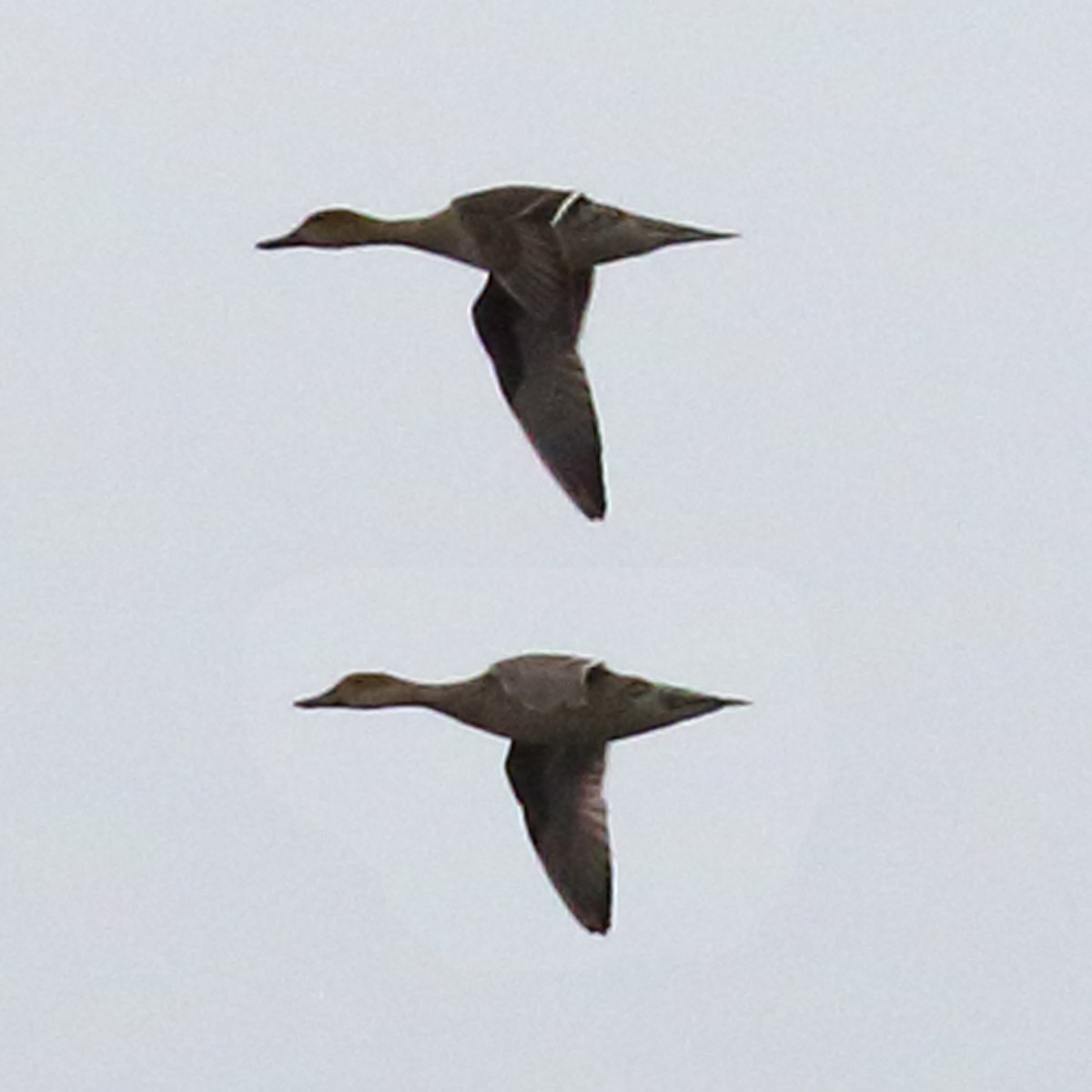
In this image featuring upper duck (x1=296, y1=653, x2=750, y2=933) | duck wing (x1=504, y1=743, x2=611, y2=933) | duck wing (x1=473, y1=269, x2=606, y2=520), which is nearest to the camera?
upper duck (x1=296, y1=653, x2=750, y2=933)

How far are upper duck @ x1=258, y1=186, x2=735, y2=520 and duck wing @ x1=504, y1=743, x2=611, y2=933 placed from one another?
1511 mm

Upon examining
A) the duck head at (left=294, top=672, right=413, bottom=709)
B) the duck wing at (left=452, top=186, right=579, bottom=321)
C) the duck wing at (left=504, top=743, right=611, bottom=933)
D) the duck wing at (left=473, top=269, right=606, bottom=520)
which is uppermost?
the duck wing at (left=452, top=186, right=579, bottom=321)

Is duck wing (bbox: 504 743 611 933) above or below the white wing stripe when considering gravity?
below

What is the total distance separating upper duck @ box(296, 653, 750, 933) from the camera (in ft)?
119

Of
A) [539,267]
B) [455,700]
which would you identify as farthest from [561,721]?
[539,267]

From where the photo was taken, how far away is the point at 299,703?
3688 cm

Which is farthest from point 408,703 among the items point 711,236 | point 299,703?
point 711,236

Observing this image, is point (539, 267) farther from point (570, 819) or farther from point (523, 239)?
point (570, 819)

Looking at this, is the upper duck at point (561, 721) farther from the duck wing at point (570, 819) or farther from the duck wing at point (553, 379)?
the duck wing at point (553, 379)

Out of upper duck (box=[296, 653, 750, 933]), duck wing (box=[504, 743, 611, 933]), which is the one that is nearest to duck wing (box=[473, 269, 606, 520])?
upper duck (box=[296, 653, 750, 933])

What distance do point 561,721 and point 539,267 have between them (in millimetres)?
2468

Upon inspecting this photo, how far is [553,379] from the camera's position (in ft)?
122

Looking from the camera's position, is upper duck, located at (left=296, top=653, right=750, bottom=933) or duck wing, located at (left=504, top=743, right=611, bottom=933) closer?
upper duck, located at (left=296, top=653, right=750, bottom=933)

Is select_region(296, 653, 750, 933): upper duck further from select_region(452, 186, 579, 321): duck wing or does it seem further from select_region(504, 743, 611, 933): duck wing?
select_region(452, 186, 579, 321): duck wing
